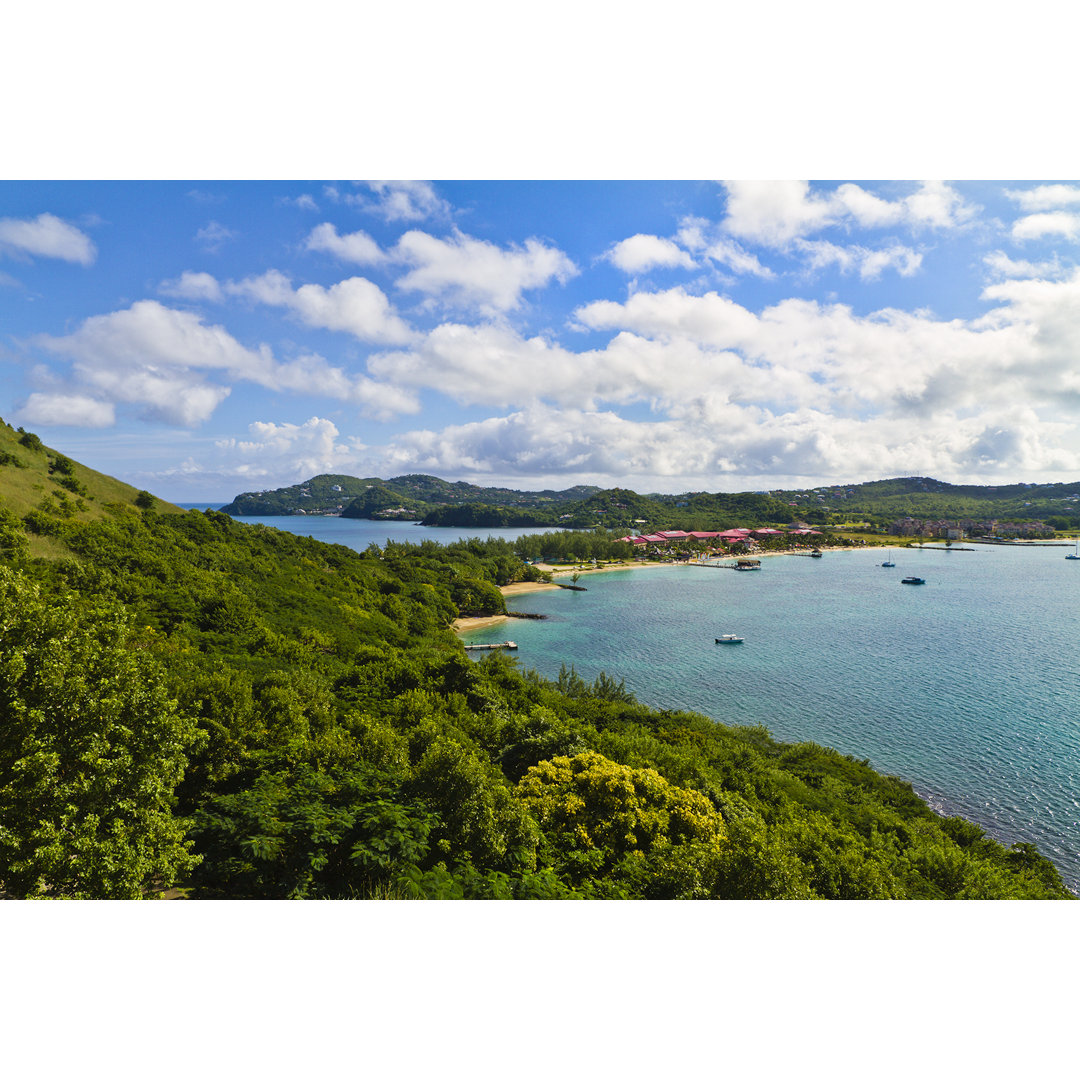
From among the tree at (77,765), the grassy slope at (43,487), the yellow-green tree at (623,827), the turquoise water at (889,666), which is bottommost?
the turquoise water at (889,666)

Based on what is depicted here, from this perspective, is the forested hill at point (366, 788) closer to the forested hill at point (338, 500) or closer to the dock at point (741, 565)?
the dock at point (741, 565)

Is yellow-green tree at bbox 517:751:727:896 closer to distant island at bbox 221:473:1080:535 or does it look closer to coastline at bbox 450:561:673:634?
coastline at bbox 450:561:673:634

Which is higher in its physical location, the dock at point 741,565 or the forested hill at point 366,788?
the forested hill at point 366,788

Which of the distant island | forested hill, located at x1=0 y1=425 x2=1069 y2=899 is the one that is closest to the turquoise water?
forested hill, located at x1=0 y1=425 x2=1069 y2=899

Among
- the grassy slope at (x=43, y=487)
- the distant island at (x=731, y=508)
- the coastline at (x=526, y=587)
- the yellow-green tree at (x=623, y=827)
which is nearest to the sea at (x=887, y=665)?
the coastline at (x=526, y=587)

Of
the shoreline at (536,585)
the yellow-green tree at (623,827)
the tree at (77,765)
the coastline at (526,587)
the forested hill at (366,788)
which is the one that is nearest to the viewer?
the tree at (77,765)

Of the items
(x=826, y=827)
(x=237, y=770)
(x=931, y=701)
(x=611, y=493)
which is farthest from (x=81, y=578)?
(x=611, y=493)

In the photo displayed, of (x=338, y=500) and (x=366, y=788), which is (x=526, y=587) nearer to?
(x=366, y=788)

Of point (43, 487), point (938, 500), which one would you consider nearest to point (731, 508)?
→ point (938, 500)
